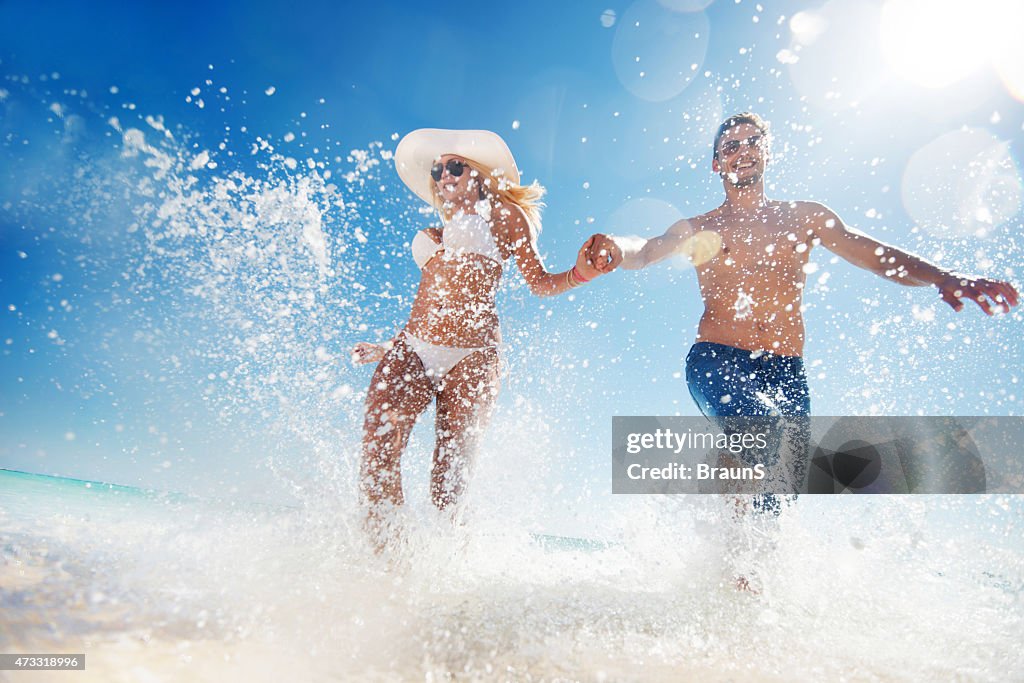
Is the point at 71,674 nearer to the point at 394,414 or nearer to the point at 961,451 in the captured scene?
the point at 394,414

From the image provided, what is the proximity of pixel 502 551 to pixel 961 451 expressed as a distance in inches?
100

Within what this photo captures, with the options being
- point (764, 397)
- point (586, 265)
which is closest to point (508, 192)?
point (586, 265)

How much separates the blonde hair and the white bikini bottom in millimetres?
937

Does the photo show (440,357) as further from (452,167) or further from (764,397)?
(764,397)

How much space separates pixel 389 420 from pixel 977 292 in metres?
3.08

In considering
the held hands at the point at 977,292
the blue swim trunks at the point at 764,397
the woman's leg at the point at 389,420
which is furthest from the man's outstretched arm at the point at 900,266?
the woman's leg at the point at 389,420

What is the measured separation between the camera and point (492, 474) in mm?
3205

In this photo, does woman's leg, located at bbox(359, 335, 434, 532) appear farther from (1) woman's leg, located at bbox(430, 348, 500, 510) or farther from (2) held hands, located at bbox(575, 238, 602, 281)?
(2) held hands, located at bbox(575, 238, 602, 281)

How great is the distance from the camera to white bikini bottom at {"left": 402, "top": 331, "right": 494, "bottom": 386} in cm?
299

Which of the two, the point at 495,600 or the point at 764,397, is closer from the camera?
the point at 495,600

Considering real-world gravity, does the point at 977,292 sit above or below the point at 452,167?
below

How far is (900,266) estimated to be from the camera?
2.88m

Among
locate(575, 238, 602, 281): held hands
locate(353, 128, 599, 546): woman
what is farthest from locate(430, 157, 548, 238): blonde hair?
locate(575, 238, 602, 281): held hands

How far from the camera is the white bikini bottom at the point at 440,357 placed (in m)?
2.99
